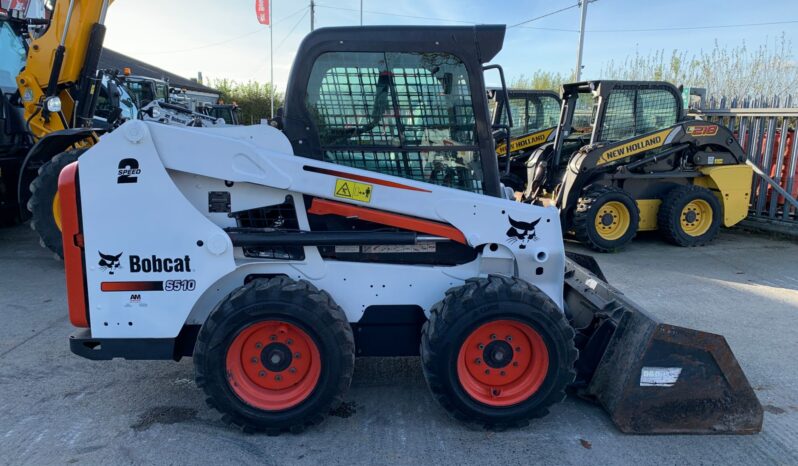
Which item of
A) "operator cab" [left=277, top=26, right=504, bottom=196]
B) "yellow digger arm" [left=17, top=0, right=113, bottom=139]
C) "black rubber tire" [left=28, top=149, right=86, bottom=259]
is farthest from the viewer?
"yellow digger arm" [left=17, top=0, right=113, bottom=139]

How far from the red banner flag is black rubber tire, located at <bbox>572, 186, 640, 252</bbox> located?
24.2 meters

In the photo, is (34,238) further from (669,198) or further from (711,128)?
(711,128)

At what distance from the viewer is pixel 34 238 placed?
8.16 meters

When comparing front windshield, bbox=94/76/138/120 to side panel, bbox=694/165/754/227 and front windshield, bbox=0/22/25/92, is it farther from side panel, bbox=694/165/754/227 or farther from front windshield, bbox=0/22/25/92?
side panel, bbox=694/165/754/227

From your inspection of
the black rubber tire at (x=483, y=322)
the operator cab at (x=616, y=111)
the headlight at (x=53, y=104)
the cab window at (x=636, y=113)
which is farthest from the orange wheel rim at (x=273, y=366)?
the cab window at (x=636, y=113)

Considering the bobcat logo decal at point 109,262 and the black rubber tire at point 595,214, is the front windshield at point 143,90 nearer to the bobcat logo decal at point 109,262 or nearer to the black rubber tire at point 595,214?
the black rubber tire at point 595,214

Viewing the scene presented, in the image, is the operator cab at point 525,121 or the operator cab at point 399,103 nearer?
the operator cab at point 399,103

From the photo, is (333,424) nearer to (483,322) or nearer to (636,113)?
(483,322)

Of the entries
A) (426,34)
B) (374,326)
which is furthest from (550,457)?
(426,34)

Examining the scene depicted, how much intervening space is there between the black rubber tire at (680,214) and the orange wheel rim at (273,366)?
6.77 m

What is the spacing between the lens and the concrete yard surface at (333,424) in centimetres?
290

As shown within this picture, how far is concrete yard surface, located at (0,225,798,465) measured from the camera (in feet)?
9.51

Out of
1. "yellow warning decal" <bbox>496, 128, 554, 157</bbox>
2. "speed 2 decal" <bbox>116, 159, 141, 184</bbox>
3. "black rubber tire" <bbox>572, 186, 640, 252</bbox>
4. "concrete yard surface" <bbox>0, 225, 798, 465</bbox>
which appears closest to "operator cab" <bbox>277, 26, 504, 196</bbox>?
"speed 2 decal" <bbox>116, 159, 141, 184</bbox>

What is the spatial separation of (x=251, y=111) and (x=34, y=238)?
28078mm
